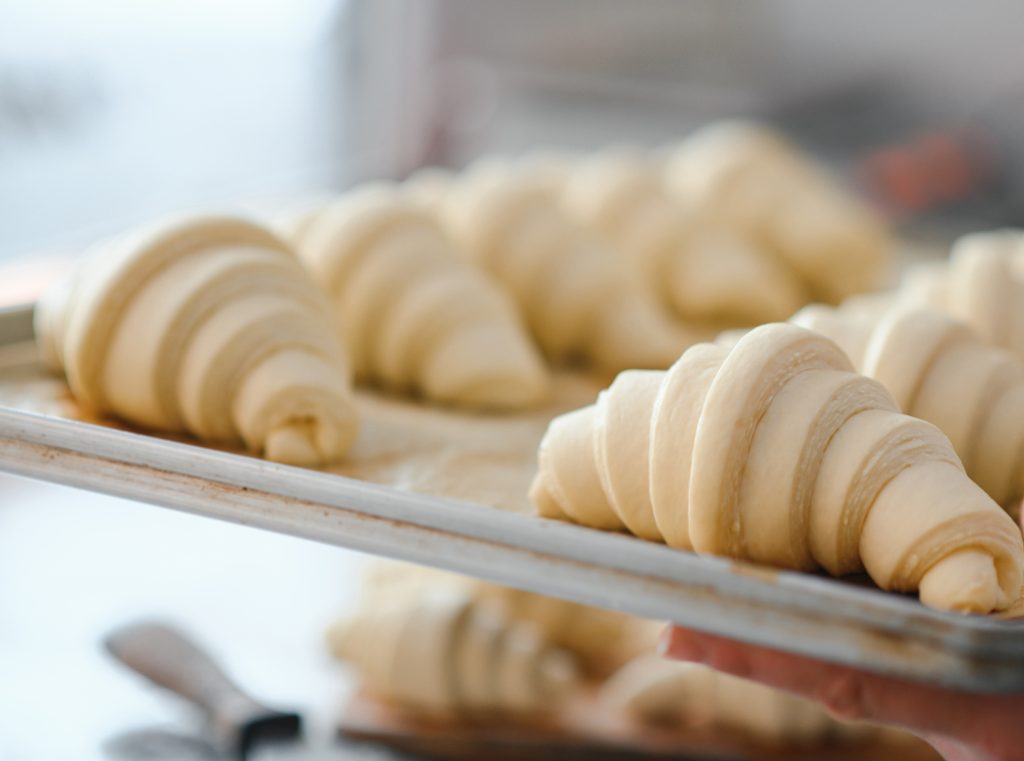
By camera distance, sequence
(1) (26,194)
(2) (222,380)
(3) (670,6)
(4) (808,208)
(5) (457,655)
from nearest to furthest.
A: (2) (222,380)
(5) (457,655)
(4) (808,208)
(1) (26,194)
(3) (670,6)

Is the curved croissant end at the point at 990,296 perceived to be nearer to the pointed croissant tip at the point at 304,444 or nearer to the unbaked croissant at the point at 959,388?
the unbaked croissant at the point at 959,388

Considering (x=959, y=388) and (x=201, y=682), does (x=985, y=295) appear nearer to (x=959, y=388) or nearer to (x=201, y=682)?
(x=959, y=388)

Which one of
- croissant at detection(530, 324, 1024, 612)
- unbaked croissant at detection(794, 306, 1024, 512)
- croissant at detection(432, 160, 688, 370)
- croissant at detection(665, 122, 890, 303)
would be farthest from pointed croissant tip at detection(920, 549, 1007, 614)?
croissant at detection(665, 122, 890, 303)

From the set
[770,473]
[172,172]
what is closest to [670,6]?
[172,172]

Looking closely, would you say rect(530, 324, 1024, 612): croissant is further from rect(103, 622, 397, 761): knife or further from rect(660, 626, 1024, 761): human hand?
rect(103, 622, 397, 761): knife

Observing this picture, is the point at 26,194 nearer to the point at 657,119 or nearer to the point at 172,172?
the point at 172,172

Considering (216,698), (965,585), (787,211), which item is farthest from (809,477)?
(787,211)

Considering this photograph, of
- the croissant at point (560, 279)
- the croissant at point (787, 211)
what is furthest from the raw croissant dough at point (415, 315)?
the croissant at point (787, 211)
